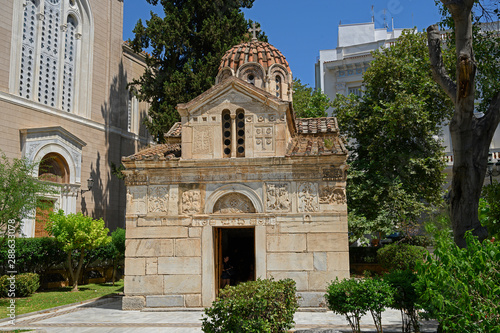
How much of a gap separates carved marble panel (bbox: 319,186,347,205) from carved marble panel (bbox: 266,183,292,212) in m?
0.97

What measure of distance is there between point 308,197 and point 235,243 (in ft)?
22.6

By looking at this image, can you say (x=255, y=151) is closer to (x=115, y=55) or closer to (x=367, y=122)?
(x=367, y=122)

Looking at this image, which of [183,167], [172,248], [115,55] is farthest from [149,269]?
[115,55]

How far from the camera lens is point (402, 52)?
23.3 m

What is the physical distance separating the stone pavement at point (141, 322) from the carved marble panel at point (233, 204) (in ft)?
9.60

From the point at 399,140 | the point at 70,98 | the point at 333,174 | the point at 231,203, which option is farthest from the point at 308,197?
the point at 70,98

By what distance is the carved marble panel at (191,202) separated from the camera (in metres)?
12.8

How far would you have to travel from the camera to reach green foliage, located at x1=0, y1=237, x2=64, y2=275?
17.2 m

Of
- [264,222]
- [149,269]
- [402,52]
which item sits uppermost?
[402,52]

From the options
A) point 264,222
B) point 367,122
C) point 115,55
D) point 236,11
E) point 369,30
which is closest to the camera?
point 264,222

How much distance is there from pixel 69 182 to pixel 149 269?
13.7 meters

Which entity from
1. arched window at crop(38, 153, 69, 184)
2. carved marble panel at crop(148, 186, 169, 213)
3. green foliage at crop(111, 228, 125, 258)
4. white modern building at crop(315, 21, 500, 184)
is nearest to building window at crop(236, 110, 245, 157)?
carved marble panel at crop(148, 186, 169, 213)

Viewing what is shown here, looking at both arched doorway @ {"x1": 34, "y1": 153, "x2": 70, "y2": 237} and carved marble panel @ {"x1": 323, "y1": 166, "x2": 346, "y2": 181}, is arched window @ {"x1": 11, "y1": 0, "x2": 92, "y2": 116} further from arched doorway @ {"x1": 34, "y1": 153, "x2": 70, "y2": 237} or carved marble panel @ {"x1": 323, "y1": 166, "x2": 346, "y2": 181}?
carved marble panel @ {"x1": 323, "y1": 166, "x2": 346, "y2": 181}

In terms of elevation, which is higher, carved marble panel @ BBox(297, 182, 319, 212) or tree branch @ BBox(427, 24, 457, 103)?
tree branch @ BBox(427, 24, 457, 103)
